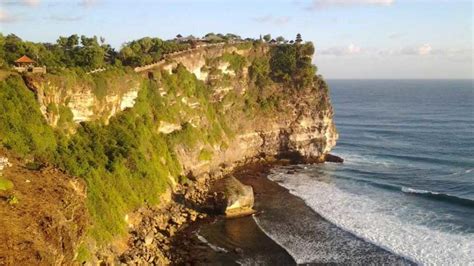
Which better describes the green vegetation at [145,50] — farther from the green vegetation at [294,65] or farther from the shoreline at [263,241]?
the shoreline at [263,241]

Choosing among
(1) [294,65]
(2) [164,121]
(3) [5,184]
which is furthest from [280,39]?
(3) [5,184]

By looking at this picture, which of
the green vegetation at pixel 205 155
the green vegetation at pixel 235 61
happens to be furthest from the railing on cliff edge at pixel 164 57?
the green vegetation at pixel 205 155

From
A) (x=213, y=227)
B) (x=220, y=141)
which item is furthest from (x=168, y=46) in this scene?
(x=213, y=227)

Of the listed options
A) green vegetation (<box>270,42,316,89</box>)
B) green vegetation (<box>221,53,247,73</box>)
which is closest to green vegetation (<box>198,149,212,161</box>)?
green vegetation (<box>221,53,247,73</box>)

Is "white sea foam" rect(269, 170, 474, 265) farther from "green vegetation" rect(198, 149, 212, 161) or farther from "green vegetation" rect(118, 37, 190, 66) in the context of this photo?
"green vegetation" rect(118, 37, 190, 66)

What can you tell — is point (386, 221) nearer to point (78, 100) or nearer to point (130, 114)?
point (130, 114)
